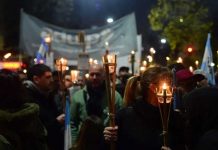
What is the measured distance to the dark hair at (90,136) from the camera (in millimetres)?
5668

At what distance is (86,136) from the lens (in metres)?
5.71

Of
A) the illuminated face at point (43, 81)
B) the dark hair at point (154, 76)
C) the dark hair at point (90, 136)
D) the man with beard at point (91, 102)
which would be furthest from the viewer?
the man with beard at point (91, 102)

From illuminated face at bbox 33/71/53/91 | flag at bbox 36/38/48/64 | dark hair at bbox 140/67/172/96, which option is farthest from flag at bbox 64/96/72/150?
flag at bbox 36/38/48/64

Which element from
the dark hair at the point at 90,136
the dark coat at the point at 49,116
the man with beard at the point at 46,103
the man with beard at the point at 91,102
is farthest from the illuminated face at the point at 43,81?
the dark hair at the point at 90,136

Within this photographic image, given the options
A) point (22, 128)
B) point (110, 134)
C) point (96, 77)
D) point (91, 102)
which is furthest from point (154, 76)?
point (96, 77)

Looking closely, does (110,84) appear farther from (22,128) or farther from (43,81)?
(43,81)

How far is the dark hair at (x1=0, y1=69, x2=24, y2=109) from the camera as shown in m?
4.37

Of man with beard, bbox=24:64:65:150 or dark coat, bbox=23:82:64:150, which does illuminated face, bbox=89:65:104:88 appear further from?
dark coat, bbox=23:82:64:150

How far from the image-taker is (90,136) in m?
5.70

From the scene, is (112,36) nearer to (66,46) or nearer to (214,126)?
(66,46)

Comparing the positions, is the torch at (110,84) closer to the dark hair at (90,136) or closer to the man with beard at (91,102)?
the dark hair at (90,136)

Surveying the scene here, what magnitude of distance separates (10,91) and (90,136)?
1516 mm

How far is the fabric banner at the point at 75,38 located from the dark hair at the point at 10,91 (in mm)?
15316

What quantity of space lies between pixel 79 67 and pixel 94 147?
8.75 metres
